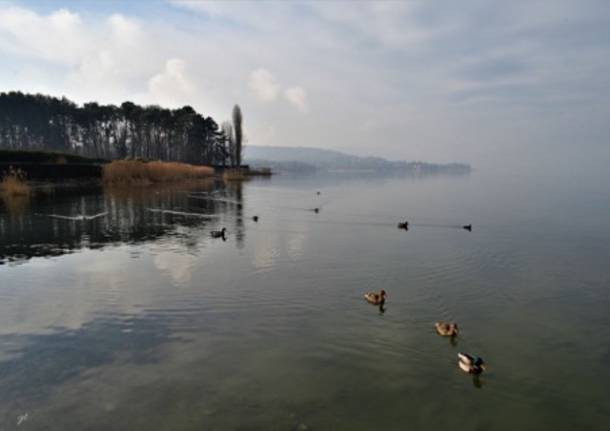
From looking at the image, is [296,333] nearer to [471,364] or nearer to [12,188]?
[471,364]

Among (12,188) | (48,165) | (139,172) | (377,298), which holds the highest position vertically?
(48,165)

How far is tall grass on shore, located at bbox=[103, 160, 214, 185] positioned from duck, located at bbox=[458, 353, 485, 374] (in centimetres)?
6149

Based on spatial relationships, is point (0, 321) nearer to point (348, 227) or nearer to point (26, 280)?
point (26, 280)

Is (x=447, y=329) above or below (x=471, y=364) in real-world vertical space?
above

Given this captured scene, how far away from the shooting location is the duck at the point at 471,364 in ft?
31.6

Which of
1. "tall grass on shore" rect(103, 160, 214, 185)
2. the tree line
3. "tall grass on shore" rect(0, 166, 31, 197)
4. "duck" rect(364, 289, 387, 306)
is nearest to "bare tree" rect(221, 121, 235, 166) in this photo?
the tree line

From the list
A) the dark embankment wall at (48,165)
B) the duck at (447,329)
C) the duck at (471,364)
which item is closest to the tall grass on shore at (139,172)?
the dark embankment wall at (48,165)

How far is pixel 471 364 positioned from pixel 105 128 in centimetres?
10807

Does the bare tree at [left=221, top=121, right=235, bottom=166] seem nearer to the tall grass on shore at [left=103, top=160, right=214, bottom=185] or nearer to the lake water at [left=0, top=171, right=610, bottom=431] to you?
the tall grass on shore at [left=103, top=160, right=214, bottom=185]

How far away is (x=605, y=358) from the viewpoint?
1080 centimetres

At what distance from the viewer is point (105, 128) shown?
99812 millimetres

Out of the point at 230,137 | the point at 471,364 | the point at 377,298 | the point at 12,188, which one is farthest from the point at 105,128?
the point at 471,364

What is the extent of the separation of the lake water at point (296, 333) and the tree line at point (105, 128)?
258ft

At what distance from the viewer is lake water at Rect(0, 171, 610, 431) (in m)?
8.24
